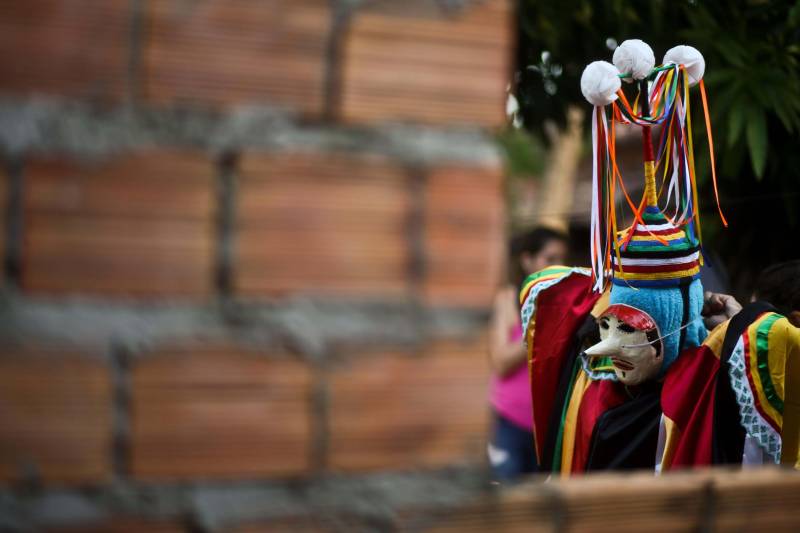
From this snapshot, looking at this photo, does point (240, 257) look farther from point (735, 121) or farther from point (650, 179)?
point (735, 121)

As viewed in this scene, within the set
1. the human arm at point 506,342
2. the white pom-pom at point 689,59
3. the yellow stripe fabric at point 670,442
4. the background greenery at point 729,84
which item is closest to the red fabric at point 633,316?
the yellow stripe fabric at point 670,442

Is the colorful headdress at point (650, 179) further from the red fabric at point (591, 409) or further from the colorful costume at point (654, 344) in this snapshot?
the red fabric at point (591, 409)

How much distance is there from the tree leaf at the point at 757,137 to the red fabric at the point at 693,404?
673mm

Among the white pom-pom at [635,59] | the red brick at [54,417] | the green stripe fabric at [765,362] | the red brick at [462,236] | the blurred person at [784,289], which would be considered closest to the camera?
the red brick at [54,417]

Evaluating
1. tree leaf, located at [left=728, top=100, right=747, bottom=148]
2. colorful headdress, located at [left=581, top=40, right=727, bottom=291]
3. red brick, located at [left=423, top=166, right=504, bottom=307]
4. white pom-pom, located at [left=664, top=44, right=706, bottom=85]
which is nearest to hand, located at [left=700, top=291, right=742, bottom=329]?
colorful headdress, located at [left=581, top=40, right=727, bottom=291]

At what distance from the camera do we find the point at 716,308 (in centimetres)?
335

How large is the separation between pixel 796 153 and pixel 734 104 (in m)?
0.48

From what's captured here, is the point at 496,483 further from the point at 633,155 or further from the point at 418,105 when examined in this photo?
the point at 633,155

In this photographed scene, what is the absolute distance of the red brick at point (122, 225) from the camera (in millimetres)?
982

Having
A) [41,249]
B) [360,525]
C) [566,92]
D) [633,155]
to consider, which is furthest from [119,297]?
[633,155]

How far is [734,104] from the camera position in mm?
3365

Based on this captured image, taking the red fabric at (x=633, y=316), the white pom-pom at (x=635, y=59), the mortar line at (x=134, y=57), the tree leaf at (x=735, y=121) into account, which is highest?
the white pom-pom at (x=635, y=59)

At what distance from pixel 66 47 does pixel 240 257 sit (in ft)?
0.83

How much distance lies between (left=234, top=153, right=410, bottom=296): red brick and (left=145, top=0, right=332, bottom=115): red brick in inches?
2.6
